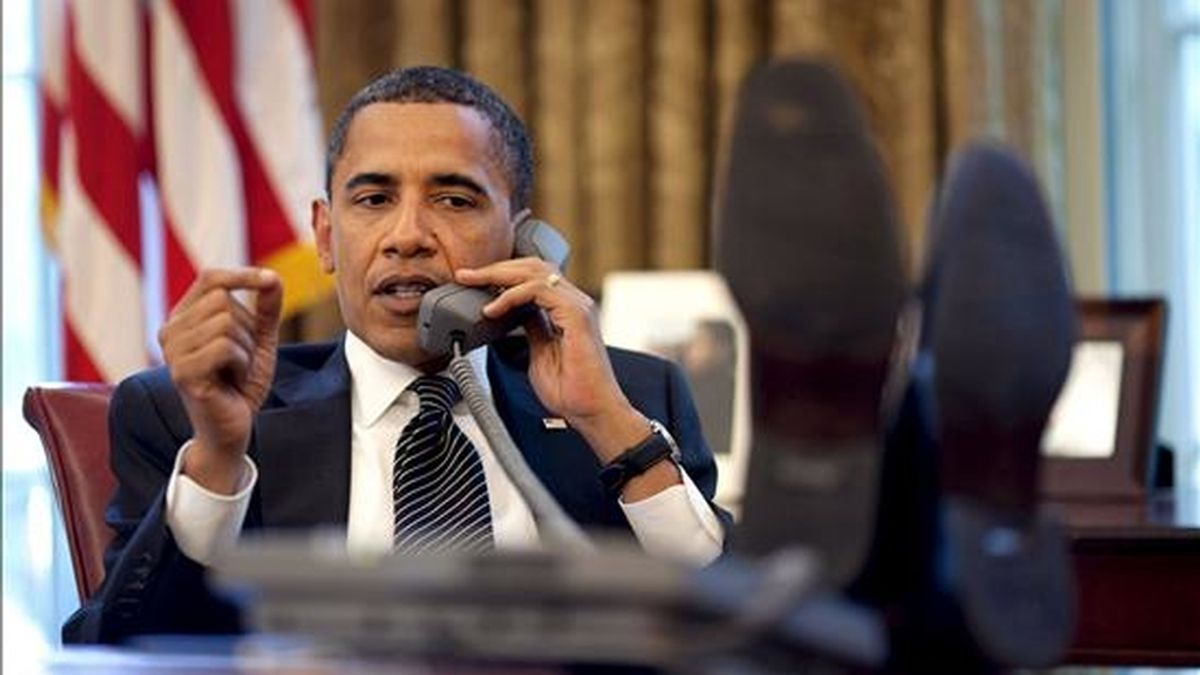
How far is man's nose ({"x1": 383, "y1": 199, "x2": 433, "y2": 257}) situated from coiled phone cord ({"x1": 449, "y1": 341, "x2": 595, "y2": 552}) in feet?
0.46

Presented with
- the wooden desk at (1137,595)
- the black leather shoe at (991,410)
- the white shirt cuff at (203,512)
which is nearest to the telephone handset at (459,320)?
the white shirt cuff at (203,512)

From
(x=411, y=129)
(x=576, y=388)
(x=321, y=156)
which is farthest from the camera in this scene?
(x=321, y=156)

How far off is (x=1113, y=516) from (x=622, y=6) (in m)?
1.82

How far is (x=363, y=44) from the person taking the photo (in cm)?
467

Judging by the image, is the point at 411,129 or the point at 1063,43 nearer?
the point at 411,129

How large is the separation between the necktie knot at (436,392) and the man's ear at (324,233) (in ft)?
0.66

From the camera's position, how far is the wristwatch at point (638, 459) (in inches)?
99.3

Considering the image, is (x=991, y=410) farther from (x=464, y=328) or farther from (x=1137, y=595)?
(x=1137, y=595)

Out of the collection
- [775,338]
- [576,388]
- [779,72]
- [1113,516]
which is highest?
[779,72]

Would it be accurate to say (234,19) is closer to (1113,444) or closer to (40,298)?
(40,298)

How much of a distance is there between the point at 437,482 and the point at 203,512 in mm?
391

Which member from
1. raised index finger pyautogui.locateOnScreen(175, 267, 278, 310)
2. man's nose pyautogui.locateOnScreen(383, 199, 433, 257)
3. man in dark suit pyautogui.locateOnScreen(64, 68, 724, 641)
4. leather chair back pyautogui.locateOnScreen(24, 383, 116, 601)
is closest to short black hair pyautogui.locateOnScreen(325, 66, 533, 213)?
man in dark suit pyautogui.locateOnScreen(64, 68, 724, 641)

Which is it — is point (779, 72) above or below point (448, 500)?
above

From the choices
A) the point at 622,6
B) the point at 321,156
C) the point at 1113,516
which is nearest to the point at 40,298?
the point at 321,156
